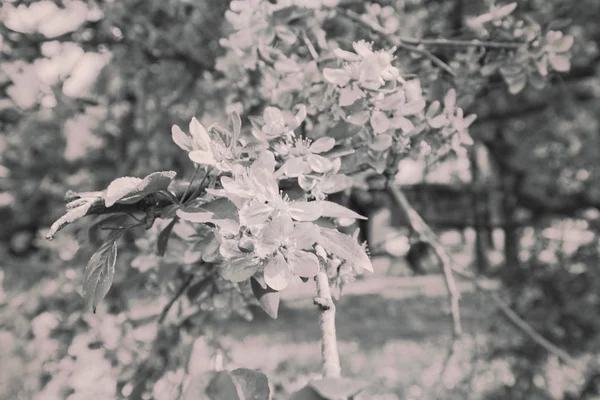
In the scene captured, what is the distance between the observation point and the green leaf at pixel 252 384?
2.34ft

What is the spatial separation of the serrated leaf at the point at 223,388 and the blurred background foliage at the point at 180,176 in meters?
0.67

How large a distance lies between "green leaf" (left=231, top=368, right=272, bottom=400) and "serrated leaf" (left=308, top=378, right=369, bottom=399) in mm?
117

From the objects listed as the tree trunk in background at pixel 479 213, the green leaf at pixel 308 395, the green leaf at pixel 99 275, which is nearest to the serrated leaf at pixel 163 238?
the green leaf at pixel 99 275

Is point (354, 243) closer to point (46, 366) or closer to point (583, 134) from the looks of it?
point (46, 366)

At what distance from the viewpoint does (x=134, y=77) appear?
332 centimetres

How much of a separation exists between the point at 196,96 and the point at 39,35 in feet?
2.80

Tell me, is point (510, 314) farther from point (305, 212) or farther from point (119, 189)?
point (119, 189)

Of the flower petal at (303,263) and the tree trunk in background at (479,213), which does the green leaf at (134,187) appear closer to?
the flower petal at (303,263)

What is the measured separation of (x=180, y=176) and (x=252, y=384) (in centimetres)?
189

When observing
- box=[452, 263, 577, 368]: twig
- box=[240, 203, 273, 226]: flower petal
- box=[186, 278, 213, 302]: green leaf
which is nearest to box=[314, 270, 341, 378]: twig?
box=[240, 203, 273, 226]: flower petal

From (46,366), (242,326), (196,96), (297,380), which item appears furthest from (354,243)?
(242,326)

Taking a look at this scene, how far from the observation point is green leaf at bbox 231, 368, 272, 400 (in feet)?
2.34

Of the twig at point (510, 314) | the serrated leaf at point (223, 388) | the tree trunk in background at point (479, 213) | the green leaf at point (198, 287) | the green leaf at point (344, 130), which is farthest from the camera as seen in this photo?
the tree trunk in background at point (479, 213)

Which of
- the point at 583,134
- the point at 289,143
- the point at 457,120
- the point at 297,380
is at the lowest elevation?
the point at 583,134
